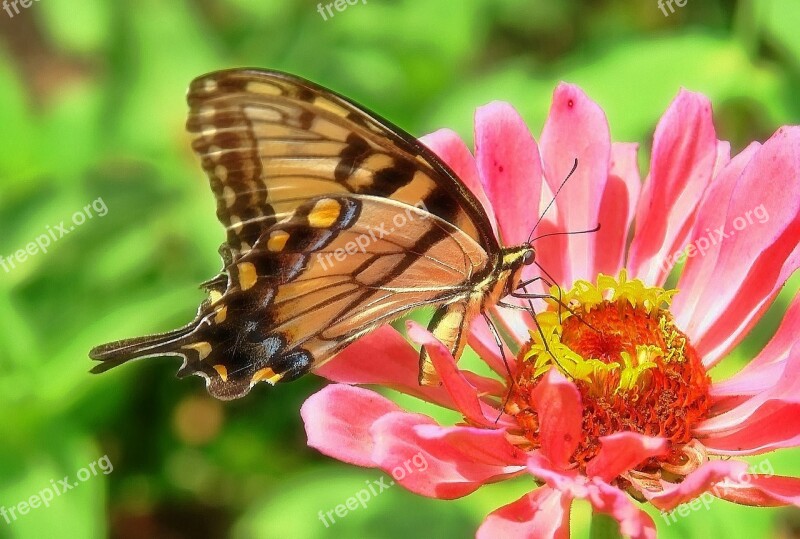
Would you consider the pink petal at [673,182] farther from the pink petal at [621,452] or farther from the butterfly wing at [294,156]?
the pink petal at [621,452]

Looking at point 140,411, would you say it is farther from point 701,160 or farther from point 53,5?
point 701,160

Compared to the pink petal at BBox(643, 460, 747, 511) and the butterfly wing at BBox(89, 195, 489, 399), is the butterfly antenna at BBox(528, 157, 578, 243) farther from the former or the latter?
the pink petal at BBox(643, 460, 747, 511)

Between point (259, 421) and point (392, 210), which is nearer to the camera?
point (392, 210)

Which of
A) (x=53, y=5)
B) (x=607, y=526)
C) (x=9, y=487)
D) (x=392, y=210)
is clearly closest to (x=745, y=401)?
(x=607, y=526)

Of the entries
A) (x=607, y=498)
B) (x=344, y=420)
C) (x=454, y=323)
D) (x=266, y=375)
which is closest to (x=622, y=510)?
(x=607, y=498)

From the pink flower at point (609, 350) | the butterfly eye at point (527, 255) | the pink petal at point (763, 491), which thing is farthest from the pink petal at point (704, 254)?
the pink petal at point (763, 491)

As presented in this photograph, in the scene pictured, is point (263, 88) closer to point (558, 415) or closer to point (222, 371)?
point (222, 371)

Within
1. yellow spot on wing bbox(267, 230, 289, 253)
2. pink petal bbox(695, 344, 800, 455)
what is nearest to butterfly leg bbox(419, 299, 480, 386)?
yellow spot on wing bbox(267, 230, 289, 253)
